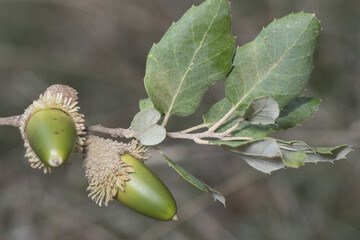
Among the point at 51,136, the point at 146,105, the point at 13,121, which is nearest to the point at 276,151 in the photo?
the point at 146,105

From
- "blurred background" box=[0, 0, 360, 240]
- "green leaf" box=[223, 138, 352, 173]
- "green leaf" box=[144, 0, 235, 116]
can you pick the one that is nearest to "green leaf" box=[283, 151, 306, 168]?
"green leaf" box=[223, 138, 352, 173]

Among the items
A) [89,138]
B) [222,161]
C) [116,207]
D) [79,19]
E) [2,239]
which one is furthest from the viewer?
[79,19]

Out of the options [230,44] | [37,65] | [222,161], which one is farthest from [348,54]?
[230,44]

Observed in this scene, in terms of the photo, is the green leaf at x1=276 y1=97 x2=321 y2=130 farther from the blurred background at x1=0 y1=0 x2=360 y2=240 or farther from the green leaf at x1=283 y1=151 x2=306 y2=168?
the blurred background at x1=0 y1=0 x2=360 y2=240

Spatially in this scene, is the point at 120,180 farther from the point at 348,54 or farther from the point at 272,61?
the point at 348,54

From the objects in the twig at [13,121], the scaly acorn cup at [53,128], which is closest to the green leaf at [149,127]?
→ the scaly acorn cup at [53,128]

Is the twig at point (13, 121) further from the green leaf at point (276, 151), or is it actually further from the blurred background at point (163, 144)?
the blurred background at point (163, 144)
